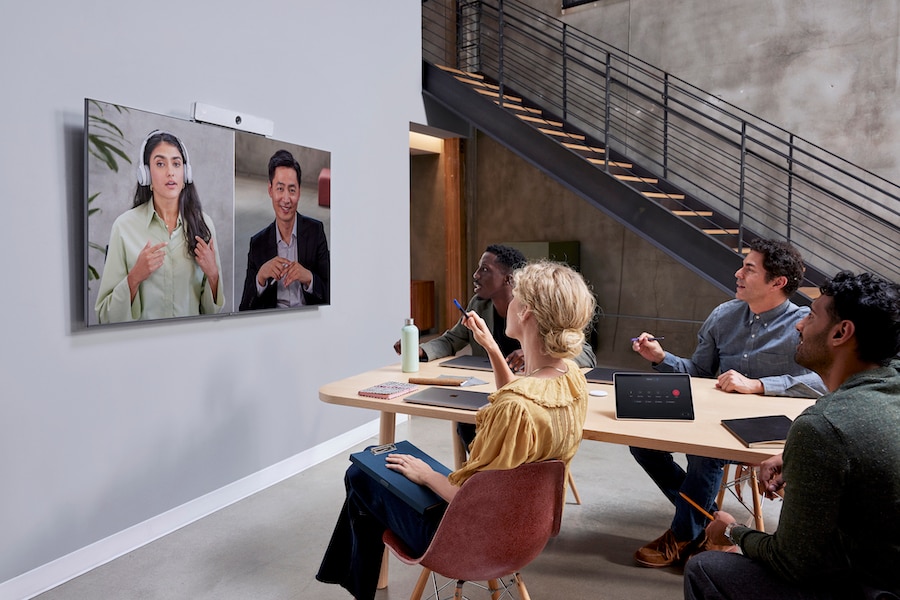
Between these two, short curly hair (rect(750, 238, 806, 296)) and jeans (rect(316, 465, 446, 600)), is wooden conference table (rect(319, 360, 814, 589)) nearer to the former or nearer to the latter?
jeans (rect(316, 465, 446, 600))

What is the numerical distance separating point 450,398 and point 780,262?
150cm

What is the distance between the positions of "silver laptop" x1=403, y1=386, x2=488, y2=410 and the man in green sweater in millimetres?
925

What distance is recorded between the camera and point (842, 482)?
133 cm

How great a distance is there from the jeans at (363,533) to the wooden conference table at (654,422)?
325 millimetres

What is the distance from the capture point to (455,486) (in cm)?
180

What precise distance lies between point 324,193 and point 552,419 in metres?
2.65

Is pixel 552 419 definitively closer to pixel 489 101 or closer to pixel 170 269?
pixel 170 269

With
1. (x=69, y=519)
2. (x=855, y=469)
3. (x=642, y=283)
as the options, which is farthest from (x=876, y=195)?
(x=69, y=519)

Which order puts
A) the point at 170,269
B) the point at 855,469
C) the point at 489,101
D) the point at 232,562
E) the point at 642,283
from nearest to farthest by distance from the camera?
the point at 855,469 → the point at 232,562 → the point at 170,269 → the point at 489,101 → the point at 642,283

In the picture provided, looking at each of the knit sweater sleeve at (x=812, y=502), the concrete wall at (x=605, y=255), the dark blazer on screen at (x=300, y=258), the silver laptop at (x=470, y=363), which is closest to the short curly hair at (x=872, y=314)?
the knit sweater sleeve at (x=812, y=502)

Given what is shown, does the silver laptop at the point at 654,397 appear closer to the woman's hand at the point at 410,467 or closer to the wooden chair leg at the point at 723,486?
the woman's hand at the point at 410,467

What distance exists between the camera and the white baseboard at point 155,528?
2459 mm

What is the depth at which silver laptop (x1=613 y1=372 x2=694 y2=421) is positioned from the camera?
214 centimetres

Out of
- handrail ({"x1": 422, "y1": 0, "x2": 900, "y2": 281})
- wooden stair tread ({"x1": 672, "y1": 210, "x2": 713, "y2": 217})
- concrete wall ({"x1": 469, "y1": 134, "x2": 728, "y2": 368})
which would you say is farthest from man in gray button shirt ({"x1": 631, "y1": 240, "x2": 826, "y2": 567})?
concrete wall ({"x1": 469, "y1": 134, "x2": 728, "y2": 368})
